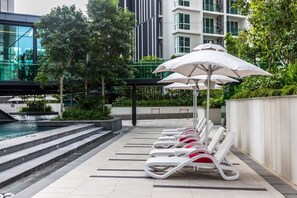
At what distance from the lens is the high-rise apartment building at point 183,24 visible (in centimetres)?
4394

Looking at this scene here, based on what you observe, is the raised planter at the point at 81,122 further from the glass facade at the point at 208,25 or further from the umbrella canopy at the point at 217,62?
the glass facade at the point at 208,25

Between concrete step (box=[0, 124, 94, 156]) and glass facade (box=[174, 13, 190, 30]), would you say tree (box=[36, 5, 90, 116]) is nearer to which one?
concrete step (box=[0, 124, 94, 156])

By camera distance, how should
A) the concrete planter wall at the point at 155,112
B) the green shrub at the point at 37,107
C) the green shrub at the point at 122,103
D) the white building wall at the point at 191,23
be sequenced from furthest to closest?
the white building wall at the point at 191,23 → the green shrub at the point at 37,107 → the green shrub at the point at 122,103 → the concrete planter wall at the point at 155,112

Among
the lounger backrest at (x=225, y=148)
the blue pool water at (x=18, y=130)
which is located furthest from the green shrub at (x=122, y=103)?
the lounger backrest at (x=225, y=148)

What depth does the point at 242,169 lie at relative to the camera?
818 cm

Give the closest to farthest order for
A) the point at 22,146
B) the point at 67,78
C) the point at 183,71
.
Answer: the point at 183,71 < the point at 22,146 < the point at 67,78

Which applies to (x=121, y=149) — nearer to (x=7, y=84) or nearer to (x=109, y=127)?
(x=109, y=127)

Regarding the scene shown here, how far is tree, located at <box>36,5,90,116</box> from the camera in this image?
1833cm

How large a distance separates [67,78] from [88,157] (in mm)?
10672

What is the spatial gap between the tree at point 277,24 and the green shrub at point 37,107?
29.6m

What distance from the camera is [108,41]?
2064cm

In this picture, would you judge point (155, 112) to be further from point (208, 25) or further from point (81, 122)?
point (208, 25)

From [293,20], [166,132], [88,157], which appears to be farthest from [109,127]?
[293,20]

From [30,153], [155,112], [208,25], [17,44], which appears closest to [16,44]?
[17,44]
